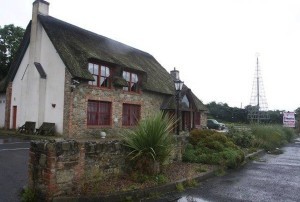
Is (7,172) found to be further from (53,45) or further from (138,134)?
(53,45)

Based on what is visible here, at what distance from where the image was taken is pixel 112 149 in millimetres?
7539

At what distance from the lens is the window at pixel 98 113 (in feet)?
66.6

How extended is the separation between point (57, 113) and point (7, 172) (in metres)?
11.3

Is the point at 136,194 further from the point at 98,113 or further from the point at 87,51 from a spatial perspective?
the point at 87,51

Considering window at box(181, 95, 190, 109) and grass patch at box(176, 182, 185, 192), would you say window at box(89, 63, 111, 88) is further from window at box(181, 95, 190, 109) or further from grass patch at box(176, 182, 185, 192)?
grass patch at box(176, 182, 185, 192)

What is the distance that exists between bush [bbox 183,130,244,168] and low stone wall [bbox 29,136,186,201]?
4.78 metres

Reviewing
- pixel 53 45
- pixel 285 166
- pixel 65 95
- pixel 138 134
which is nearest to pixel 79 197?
pixel 138 134

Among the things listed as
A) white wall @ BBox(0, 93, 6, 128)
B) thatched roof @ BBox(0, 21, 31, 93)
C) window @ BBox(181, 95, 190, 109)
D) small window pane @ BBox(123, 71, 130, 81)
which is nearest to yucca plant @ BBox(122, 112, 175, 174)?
small window pane @ BBox(123, 71, 130, 81)

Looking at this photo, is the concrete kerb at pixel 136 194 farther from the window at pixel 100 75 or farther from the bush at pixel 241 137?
the window at pixel 100 75

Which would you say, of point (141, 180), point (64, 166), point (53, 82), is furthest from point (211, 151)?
point (53, 82)

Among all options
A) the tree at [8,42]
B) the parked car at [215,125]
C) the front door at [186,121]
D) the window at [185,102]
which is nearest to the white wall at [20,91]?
the tree at [8,42]

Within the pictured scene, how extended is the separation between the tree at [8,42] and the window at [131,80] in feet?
54.5

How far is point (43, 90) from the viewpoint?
67.6 ft

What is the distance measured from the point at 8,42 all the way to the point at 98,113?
1918 centimetres
